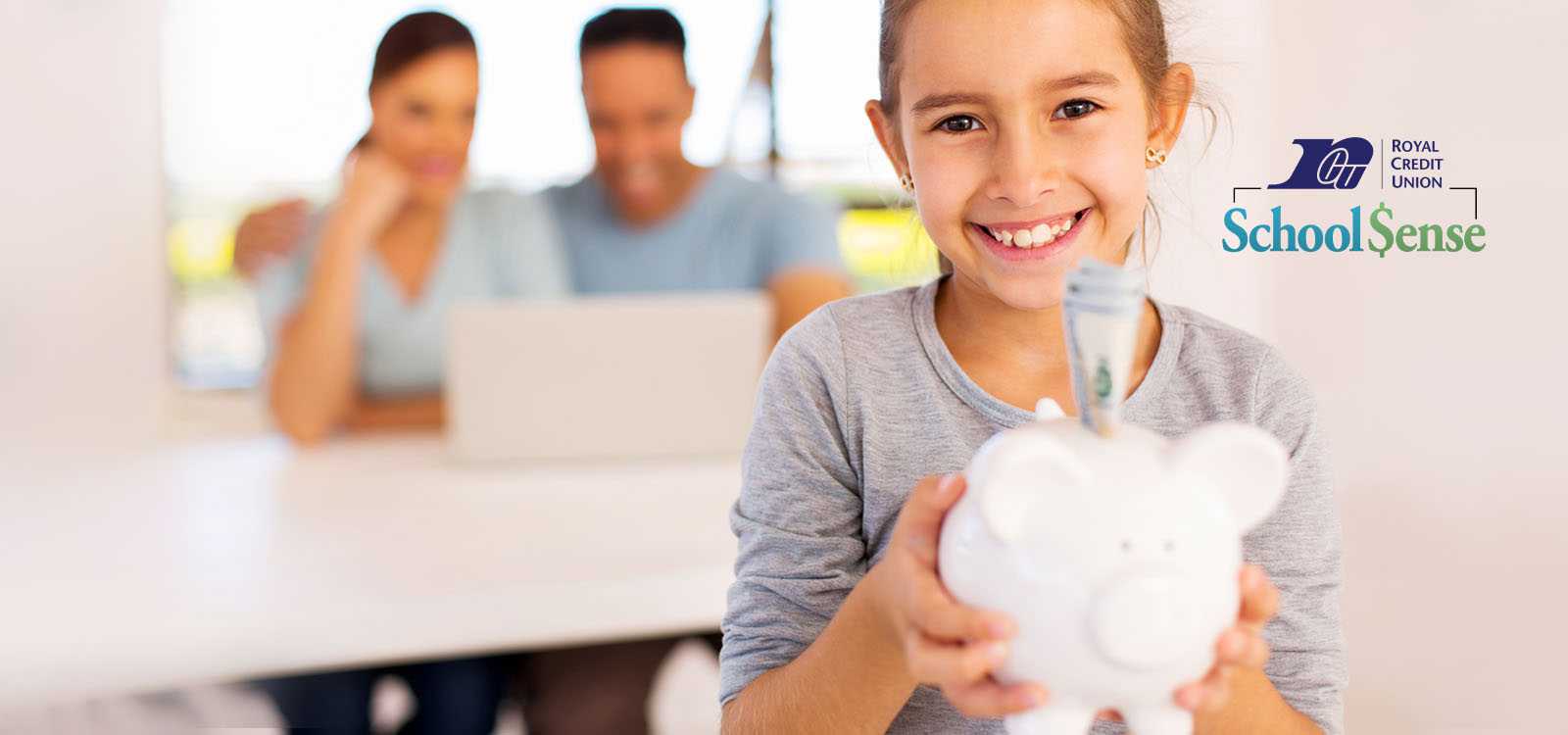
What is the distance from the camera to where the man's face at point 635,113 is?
2.27m

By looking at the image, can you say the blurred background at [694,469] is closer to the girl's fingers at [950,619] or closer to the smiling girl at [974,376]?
the smiling girl at [974,376]

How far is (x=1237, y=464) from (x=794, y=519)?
29 cm

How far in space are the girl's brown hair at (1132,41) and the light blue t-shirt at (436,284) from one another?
4.69 feet

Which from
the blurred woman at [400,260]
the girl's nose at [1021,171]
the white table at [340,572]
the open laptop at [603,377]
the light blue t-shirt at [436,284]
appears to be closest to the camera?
the girl's nose at [1021,171]

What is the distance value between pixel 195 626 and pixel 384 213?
1.05 meters

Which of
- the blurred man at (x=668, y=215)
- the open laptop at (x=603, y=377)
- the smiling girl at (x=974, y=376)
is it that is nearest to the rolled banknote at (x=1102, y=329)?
the smiling girl at (x=974, y=376)

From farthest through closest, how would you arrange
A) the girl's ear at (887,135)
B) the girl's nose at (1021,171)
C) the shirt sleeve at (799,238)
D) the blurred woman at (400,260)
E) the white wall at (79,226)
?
the shirt sleeve at (799,238) < the white wall at (79,226) < the blurred woman at (400,260) < the girl's ear at (887,135) < the girl's nose at (1021,171)

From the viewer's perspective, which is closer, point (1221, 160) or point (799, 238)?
point (1221, 160)

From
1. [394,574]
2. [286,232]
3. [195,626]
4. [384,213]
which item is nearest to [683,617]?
[394,574]

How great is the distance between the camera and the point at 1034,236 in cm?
68

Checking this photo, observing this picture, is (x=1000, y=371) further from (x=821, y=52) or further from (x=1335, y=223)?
(x=821, y=52)

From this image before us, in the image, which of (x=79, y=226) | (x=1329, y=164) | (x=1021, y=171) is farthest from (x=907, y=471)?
(x=79, y=226)

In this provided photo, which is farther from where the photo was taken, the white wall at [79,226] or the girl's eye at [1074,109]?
the white wall at [79,226]

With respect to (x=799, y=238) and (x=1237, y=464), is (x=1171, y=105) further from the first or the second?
(x=799, y=238)
